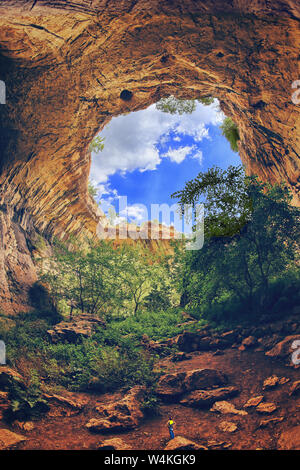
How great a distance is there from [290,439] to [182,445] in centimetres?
206

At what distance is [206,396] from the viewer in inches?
259

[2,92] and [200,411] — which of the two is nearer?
[200,411]

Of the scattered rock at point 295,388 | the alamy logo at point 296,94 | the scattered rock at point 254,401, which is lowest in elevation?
the scattered rock at point 254,401

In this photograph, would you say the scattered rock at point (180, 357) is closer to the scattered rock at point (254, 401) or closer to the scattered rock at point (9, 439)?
the scattered rock at point (254, 401)

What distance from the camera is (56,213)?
1931cm

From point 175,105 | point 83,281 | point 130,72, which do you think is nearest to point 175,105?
point 175,105

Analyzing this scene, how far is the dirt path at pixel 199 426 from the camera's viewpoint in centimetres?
494

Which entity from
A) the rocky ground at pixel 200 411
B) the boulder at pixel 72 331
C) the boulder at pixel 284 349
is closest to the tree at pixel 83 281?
the boulder at pixel 72 331

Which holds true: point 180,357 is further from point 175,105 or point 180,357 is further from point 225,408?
point 175,105

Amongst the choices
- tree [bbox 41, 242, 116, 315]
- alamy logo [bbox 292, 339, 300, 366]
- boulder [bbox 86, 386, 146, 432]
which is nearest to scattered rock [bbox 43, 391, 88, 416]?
boulder [bbox 86, 386, 146, 432]

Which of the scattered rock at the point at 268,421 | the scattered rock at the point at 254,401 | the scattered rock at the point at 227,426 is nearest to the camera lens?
the scattered rock at the point at 268,421

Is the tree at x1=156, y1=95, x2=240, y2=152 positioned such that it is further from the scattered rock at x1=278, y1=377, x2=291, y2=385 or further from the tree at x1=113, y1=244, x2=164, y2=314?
the scattered rock at x1=278, y1=377, x2=291, y2=385

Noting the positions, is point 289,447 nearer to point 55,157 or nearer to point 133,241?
point 55,157

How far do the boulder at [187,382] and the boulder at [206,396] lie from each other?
27 cm
